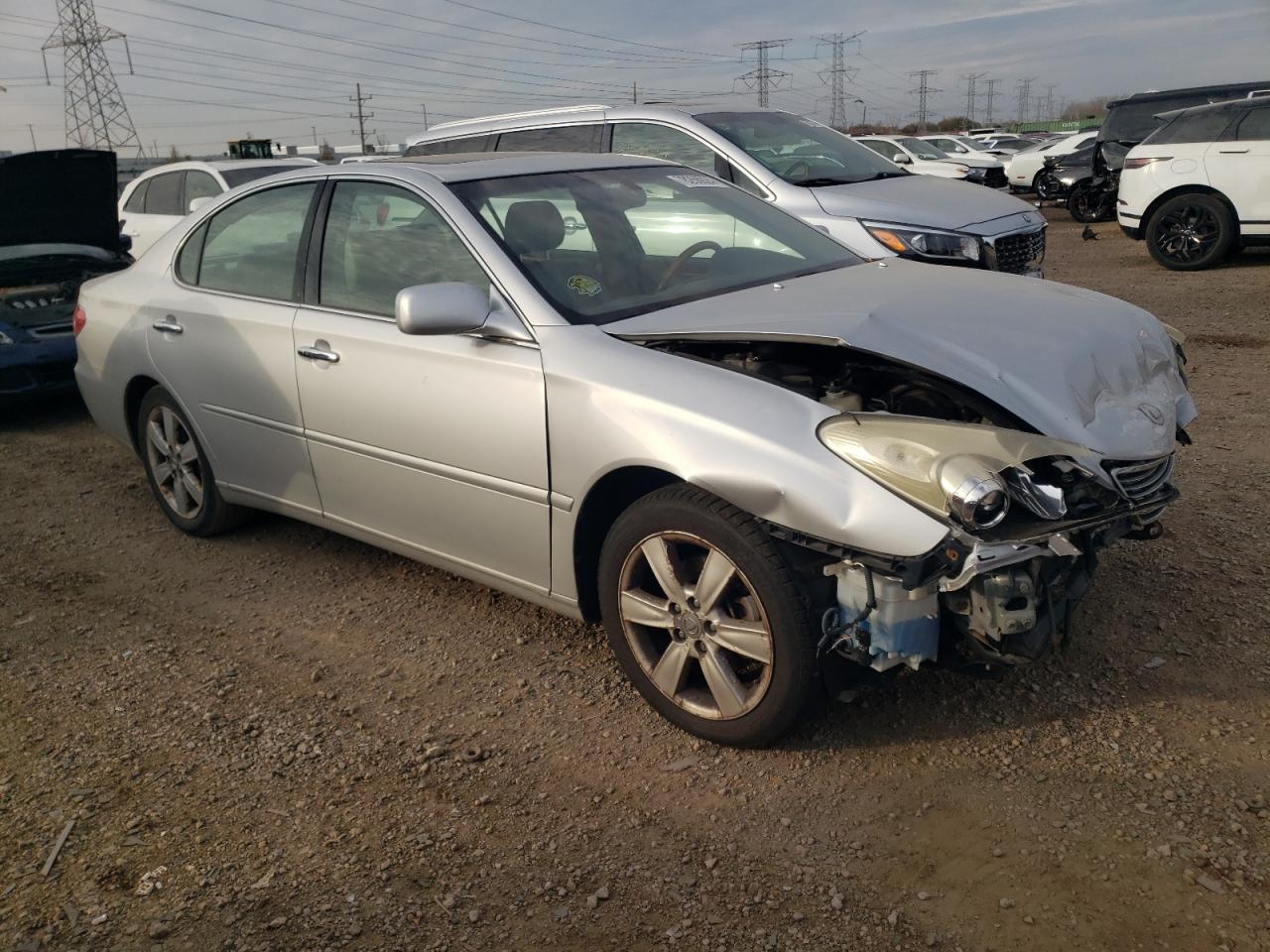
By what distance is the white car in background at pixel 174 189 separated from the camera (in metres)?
10.4

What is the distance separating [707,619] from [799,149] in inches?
227

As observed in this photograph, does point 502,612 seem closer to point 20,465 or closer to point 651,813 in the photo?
point 651,813

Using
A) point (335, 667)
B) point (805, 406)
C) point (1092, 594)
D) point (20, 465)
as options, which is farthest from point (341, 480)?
point (20, 465)

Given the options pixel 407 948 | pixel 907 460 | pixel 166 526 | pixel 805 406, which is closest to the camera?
pixel 407 948

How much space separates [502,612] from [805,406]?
1753 mm

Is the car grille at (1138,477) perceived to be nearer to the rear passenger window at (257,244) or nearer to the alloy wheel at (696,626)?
the alloy wheel at (696,626)

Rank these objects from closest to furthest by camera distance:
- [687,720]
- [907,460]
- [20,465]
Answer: [907,460] → [687,720] → [20,465]

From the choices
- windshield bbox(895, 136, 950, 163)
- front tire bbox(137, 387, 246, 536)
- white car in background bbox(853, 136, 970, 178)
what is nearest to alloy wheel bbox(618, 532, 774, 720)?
front tire bbox(137, 387, 246, 536)

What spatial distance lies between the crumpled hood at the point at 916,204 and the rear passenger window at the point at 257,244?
3.95 metres

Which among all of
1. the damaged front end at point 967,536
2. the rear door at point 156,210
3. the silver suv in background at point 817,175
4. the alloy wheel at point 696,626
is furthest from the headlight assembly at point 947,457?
the rear door at point 156,210

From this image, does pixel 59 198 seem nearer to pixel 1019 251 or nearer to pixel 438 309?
pixel 438 309

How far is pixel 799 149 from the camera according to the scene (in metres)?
7.86

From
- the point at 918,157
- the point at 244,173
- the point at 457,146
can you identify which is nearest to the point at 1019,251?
the point at 457,146

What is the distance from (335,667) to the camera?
370 centimetres
